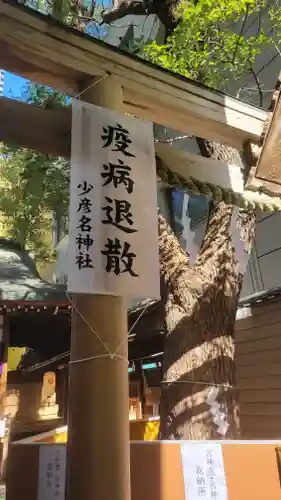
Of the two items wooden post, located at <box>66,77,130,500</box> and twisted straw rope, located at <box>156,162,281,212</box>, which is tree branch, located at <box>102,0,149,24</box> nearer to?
twisted straw rope, located at <box>156,162,281,212</box>

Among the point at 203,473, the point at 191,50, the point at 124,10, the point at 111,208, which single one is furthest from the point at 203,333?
the point at 124,10

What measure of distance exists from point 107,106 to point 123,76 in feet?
1.10

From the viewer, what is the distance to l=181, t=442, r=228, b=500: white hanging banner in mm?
2391

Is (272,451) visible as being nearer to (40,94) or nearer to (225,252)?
(225,252)

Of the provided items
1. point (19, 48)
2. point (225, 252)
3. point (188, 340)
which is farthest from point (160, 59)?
point (188, 340)

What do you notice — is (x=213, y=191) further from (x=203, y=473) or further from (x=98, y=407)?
(x=203, y=473)

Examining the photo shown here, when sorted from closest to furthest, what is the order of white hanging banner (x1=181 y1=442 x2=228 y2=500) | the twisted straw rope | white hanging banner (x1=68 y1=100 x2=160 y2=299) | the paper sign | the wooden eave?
white hanging banner (x1=68 y1=100 x2=160 y2=299) < white hanging banner (x1=181 y1=442 x2=228 y2=500) < the wooden eave < the paper sign < the twisted straw rope

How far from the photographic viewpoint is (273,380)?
5.68m

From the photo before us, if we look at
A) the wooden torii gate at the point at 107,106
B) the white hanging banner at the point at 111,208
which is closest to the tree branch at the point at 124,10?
the wooden torii gate at the point at 107,106

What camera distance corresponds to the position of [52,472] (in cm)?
281

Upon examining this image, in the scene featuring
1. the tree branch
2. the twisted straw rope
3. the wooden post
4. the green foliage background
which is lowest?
the wooden post

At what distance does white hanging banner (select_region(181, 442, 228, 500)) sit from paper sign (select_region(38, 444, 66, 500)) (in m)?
0.88

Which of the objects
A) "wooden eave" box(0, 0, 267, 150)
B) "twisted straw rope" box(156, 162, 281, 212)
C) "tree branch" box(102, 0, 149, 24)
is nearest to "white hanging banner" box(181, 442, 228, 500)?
"twisted straw rope" box(156, 162, 281, 212)

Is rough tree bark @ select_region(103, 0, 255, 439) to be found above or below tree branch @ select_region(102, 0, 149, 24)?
below
